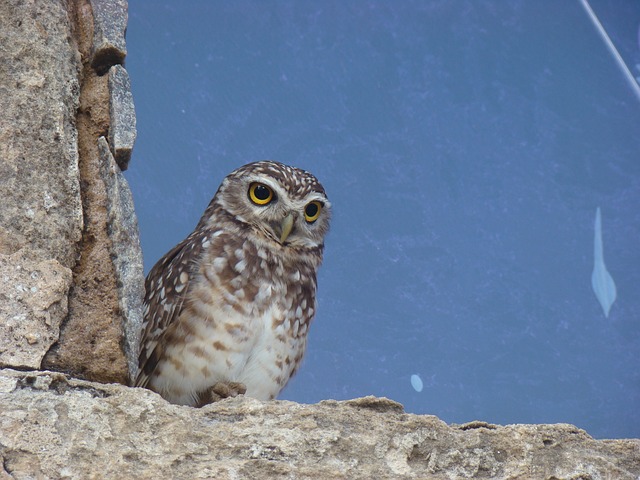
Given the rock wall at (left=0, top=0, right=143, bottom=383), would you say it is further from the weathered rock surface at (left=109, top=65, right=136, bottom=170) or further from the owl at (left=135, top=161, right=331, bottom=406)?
the owl at (left=135, top=161, right=331, bottom=406)

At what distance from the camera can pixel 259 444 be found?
1999mm

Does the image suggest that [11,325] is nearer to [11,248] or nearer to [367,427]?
[11,248]

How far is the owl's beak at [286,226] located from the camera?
11.5ft

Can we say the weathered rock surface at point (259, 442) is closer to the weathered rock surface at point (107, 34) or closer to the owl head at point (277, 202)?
the weathered rock surface at point (107, 34)

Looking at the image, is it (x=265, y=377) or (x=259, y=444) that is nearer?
(x=259, y=444)

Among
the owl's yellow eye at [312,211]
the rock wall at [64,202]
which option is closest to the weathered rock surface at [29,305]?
the rock wall at [64,202]

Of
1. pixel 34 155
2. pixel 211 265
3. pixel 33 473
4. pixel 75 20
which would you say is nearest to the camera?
pixel 33 473

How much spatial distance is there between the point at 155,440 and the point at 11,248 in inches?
21.6

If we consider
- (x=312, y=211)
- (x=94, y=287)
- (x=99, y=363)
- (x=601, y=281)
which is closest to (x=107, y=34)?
(x=94, y=287)

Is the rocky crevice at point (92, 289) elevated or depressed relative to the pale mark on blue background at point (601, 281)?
elevated

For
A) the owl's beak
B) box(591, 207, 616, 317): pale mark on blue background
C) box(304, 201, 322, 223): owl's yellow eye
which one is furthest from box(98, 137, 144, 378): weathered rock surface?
box(591, 207, 616, 317): pale mark on blue background

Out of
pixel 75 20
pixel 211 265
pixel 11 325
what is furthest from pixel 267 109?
pixel 11 325

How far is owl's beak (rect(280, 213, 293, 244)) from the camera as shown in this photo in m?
3.51

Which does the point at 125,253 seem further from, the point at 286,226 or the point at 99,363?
the point at 286,226
